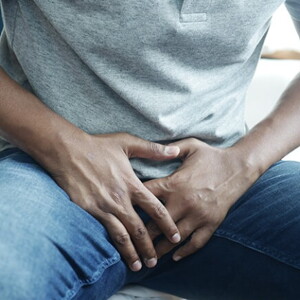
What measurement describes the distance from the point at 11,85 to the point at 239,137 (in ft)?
1.38

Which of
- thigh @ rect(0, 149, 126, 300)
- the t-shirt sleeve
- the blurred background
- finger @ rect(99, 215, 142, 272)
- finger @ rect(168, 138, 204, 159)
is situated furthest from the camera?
the blurred background

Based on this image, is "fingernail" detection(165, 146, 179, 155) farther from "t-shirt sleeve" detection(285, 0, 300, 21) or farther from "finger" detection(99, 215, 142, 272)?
"t-shirt sleeve" detection(285, 0, 300, 21)

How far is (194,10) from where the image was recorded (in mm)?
920

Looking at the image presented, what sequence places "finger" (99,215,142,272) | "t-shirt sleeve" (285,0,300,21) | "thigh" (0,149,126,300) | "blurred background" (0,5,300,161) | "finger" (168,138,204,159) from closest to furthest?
"thigh" (0,149,126,300), "finger" (99,215,142,272), "finger" (168,138,204,159), "t-shirt sleeve" (285,0,300,21), "blurred background" (0,5,300,161)

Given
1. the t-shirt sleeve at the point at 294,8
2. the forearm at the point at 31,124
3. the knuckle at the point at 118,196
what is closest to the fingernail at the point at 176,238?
the knuckle at the point at 118,196

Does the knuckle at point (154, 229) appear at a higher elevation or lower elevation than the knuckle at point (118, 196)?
lower

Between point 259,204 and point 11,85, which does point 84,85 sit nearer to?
point 11,85

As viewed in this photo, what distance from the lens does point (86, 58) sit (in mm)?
891

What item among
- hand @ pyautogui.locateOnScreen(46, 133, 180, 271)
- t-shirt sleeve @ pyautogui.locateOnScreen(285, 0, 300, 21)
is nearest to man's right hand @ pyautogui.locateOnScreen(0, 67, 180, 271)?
hand @ pyautogui.locateOnScreen(46, 133, 180, 271)

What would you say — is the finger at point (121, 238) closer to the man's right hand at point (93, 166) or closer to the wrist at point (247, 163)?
the man's right hand at point (93, 166)

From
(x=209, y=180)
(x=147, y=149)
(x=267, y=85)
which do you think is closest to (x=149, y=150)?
(x=147, y=149)

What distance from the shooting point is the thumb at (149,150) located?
0.92 m

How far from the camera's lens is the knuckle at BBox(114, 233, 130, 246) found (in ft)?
2.84

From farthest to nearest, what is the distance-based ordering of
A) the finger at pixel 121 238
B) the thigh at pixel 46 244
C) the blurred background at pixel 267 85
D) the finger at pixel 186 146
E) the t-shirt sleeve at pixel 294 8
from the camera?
the blurred background at pixel 267 85, the t-shirt sleeve at pixel 294 8, the finger at pixel 186 146, the finger at pixel 121 238, the thigh at pixel 46 244
